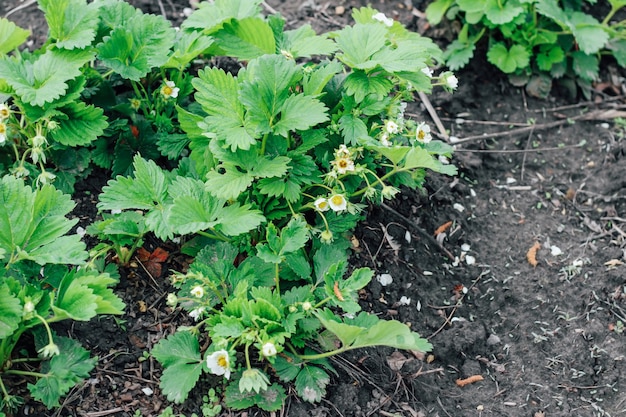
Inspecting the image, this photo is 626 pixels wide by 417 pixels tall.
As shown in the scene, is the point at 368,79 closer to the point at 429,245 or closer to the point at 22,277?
the point at 429,245

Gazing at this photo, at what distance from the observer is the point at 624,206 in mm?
3336

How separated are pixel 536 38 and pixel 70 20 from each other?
2281 millimetres

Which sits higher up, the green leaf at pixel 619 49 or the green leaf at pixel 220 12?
the green leaf at pixel 220 12

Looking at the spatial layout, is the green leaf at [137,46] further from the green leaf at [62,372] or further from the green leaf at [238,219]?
the green leaf at [62,372]

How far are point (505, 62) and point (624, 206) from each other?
940 mm

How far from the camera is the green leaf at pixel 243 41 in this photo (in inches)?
107

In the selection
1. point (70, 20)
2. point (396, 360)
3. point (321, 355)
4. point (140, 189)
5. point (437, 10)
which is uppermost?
point (70, 20)

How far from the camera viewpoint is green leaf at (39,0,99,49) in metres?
2.69

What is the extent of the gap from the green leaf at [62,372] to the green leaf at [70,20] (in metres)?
1.11

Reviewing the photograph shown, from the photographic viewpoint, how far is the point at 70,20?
2748mm

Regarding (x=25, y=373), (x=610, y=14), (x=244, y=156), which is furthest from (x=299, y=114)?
(x=610, y=14)

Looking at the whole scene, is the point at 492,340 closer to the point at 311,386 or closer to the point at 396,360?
the point at 396,360

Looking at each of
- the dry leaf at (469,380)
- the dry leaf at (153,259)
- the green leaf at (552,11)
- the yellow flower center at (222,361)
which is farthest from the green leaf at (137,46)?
the green leaf at (552,11)

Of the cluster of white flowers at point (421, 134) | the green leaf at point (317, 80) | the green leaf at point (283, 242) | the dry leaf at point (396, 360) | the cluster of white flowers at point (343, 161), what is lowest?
the dry leaf at point (396, 360)
